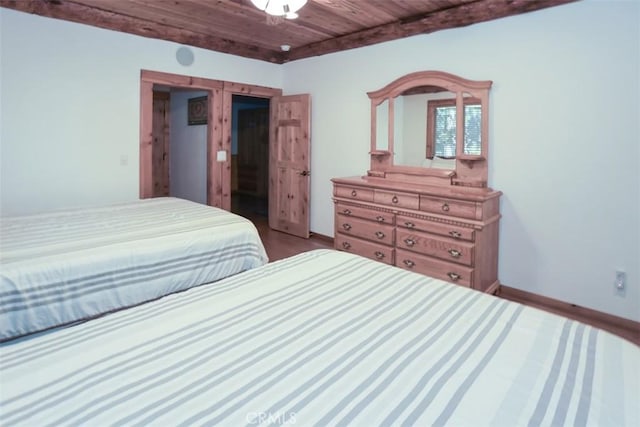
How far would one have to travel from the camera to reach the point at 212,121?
15.3 ft

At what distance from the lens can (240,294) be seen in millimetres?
1398

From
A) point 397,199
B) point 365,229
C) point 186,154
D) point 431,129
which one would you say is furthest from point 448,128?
point 186,154

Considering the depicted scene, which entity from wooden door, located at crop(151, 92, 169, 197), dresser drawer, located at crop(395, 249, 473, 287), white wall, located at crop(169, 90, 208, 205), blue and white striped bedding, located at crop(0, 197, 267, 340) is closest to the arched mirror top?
dresser drawer, located at crop(395, 249, 473, 287)

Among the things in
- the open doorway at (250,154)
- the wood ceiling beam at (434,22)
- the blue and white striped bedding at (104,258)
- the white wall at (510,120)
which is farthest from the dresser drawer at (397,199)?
the open doorway at (250,154)

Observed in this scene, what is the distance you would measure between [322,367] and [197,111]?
573 cm

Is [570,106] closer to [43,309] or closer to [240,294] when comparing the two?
[240,294]

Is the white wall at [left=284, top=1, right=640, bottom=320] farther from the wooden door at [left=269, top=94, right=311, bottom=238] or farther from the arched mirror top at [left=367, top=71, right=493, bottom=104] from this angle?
the wooden door at [left=269, top=94, right=311, bottom=238]

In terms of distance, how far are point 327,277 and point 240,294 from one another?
0.38 meters

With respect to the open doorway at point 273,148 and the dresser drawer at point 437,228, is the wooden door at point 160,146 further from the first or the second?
the dresser drawer at point 437,228

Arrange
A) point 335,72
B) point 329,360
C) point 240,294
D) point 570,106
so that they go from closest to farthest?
point 329,360 → point 240,294 → point 570,106 → point 335,72

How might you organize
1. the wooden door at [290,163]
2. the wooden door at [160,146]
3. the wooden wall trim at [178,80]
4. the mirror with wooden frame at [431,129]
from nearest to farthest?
the mirror with wooden frame at [431,129] < the wooden wall trim at [178,80] < the wooden door at [290,163] < the wooden door at [160,146]

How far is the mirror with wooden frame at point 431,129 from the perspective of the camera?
3.35 metres

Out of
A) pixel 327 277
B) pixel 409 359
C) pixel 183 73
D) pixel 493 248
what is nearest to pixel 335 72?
pixel 183 73

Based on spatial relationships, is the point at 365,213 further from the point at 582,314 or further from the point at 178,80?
the point at 178,80
